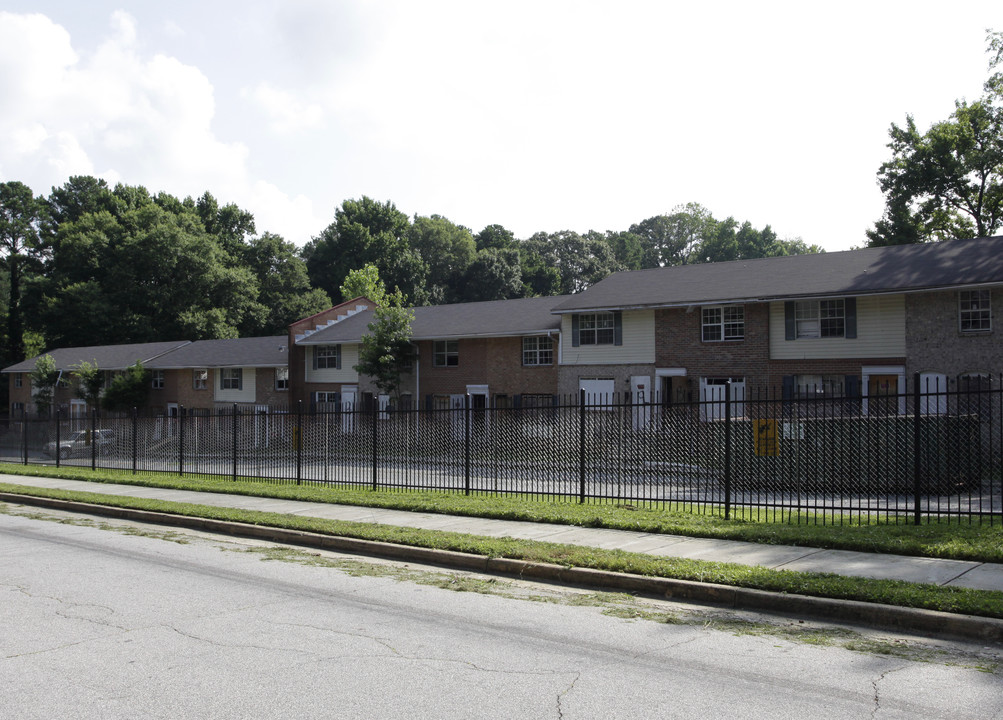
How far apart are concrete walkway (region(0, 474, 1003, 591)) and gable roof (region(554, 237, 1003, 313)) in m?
18.7

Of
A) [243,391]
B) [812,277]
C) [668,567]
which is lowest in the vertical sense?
[668,567]

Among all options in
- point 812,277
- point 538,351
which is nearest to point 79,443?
point 538,351

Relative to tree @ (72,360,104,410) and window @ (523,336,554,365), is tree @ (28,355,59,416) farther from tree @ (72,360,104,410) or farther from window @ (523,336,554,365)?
window @ (523,336,554,365)

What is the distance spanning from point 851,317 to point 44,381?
53.0 metres

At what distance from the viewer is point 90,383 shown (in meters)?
53.6

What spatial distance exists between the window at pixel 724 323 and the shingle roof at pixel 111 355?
36920 mm

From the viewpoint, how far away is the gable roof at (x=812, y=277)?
27109mm

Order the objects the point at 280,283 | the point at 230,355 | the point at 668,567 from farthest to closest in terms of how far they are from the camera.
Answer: the point at 280,283
the point at 230,355
the point at 668,567

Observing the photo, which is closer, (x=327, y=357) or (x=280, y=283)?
(x=327, y=357)

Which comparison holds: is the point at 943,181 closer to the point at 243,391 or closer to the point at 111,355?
the point at 243,391

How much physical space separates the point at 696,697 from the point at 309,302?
74541 mm

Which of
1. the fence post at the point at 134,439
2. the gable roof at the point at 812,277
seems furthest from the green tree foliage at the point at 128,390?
the gable roof at the point at 812,277

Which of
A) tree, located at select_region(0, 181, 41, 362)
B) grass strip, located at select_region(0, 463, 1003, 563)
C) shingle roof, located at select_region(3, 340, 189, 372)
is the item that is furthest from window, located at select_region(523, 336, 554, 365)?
tree, located at select_region(0, 181, 41, 362)

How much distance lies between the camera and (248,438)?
77.0 ft
